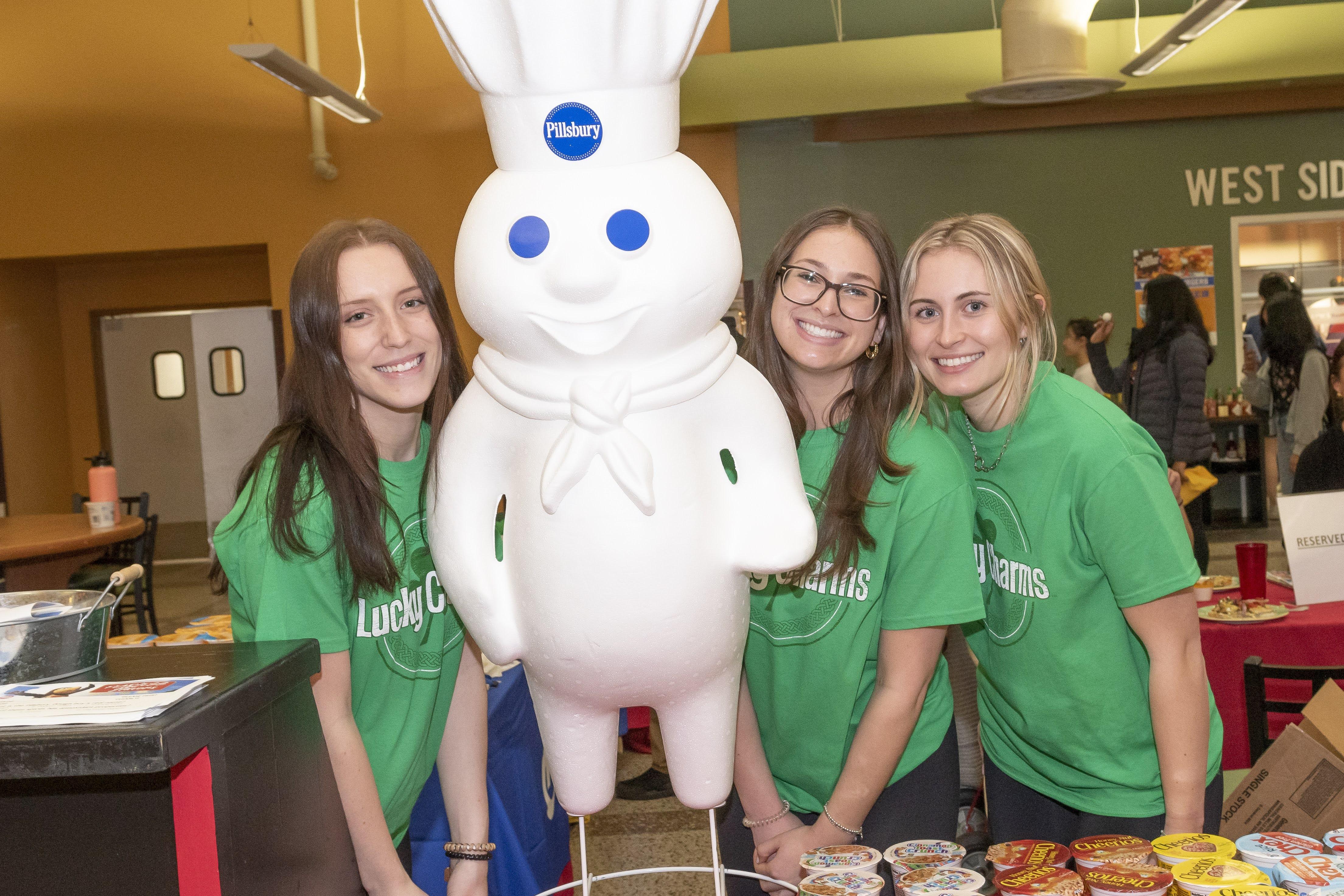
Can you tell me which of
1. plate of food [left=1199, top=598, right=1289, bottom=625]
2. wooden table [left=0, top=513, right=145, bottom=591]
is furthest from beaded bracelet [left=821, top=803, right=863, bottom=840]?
wooden table [left=0, top=513, right=145, bottom=591]

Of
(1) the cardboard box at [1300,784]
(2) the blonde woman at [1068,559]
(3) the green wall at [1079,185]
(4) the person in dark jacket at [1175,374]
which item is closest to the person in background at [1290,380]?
(4) the person in dark jacket at [1175,374]

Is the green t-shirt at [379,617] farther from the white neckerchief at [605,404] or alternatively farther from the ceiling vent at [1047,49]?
the ceiling vent at [1047,49]

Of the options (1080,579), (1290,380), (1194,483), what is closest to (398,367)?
(1080,579)

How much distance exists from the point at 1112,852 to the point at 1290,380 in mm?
5819

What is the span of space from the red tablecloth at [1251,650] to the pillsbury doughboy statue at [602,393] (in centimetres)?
209

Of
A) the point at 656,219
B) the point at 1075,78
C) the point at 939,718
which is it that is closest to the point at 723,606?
the point at 656,219

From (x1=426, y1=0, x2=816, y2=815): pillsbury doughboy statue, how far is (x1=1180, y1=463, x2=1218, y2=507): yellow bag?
3008 mm

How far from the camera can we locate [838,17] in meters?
7.43

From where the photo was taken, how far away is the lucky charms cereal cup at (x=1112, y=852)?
1.23 metres

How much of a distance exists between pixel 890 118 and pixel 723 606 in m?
6.83

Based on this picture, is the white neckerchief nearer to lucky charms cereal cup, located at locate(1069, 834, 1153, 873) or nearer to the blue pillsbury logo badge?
the blue pillsbury logo badge

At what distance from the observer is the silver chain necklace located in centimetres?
168

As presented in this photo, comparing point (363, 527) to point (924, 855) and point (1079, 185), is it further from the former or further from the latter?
point (1079, 185)

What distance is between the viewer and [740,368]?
130cm
